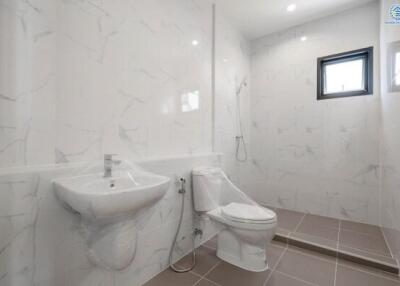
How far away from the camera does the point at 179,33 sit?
70.4 inches

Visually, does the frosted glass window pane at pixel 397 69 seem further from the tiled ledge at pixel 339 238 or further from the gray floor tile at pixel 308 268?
the gray floor tile at pixel 308 268

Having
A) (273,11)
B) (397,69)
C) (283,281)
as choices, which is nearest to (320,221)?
(283,281)

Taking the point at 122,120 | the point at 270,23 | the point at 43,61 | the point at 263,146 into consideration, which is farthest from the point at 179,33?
the point at 263,146

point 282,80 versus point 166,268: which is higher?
point 282,80

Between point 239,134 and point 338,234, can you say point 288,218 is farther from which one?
point 239,134

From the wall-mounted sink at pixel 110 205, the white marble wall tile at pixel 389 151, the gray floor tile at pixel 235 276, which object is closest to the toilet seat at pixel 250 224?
the gray floor tile at pixel 235 276

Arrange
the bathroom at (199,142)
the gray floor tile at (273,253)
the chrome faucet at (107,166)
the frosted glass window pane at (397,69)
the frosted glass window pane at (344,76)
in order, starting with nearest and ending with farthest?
1. the bathroom at (199,142)
2. the chrome faucet at (107,166)
3. the frosted glass window pane at (397,69)
4. the gray floor tile at (273,253)
5. the frosted glass window pane at (344,76)

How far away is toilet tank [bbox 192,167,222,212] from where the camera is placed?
5.80 feet

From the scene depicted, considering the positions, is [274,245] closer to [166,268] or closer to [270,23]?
[166,268]

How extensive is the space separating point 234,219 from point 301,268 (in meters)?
0.70

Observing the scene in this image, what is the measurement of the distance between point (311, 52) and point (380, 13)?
0.71m

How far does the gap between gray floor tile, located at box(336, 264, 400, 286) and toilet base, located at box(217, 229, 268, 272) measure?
542 millimetres

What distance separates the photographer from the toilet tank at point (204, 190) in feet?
5.80

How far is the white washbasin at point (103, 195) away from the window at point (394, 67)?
6.48ft
